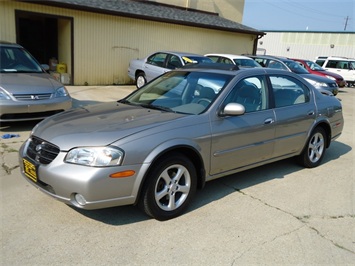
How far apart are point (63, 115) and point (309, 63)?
16203mm

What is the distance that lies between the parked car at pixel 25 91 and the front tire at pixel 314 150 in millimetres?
4507

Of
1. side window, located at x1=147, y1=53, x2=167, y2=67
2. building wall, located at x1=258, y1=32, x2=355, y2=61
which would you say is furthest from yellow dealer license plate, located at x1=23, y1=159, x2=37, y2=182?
building wall, located at x1=258, y1=32, x2=355, y2=61

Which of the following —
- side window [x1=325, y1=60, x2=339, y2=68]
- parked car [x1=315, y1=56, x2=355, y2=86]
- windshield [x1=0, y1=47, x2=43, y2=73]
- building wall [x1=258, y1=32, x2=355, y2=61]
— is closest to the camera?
windshield [x1=0, y1=47, x2=43, y2=73]

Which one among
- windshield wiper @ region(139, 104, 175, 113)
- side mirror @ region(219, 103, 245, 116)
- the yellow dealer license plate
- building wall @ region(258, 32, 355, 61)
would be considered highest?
building wall @ region(258, 32, 355, 61)

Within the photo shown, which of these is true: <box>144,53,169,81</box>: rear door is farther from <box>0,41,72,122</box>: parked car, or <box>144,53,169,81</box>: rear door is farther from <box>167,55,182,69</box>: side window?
<box>0,41,72,122</box>: parked car

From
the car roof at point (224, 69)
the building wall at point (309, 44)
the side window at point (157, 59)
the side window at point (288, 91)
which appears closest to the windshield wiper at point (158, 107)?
the car roof at point (224, 69)

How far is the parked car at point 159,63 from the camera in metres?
11.4

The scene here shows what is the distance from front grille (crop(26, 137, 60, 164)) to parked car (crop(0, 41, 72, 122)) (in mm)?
2922

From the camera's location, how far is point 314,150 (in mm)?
5285

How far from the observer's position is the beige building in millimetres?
11789

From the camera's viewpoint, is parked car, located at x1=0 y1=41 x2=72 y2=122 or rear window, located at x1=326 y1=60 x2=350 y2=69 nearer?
parked car, located at x1=0 y1=41 x2=72 y2=122

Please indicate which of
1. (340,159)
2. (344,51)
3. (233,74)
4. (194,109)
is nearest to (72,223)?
(194,109)

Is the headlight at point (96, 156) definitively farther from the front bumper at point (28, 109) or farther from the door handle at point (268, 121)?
the front bumper at point (28, 109)

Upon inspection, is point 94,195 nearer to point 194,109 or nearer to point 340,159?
point 194,109
